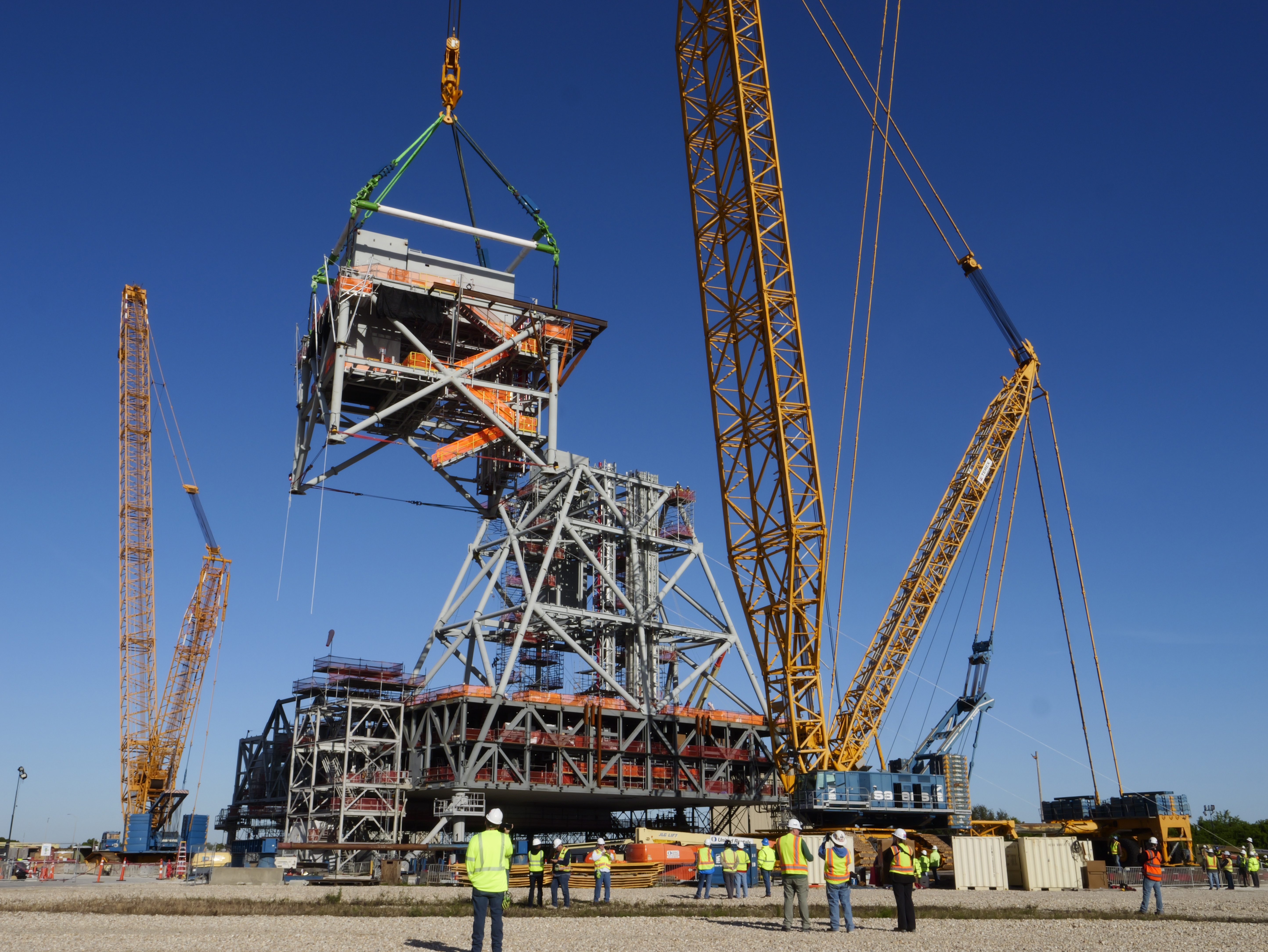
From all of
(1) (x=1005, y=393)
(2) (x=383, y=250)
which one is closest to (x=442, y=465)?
(2) (x=383, y=250)

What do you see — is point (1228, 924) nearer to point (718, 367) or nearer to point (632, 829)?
point (718, 367)

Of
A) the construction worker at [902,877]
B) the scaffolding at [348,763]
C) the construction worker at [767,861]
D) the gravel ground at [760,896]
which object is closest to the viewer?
the construction worker at [902,877]

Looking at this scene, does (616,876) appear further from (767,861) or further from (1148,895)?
(1148,895)

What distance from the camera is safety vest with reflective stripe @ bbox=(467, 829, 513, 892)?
15.2 m

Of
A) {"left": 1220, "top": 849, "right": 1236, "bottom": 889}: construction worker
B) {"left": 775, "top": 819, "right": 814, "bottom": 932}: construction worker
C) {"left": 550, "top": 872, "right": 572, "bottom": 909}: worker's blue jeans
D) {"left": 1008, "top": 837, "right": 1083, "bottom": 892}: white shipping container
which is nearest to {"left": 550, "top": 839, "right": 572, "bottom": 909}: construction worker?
{"left": 550, "top": 872, "right": 572, "bottom": 909}: worker's blue jeans

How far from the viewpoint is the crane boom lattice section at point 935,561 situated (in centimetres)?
6862

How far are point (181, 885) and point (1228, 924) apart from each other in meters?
38.0

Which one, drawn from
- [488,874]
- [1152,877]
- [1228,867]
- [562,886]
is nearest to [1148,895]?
[1152,877]

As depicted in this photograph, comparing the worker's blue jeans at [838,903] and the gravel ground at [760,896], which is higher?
the worker's blue jeans at [838,903]

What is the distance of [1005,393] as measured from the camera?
73.5 m

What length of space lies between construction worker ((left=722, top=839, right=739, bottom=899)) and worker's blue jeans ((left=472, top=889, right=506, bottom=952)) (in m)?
18.1

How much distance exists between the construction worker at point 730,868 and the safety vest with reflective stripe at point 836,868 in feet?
38.3

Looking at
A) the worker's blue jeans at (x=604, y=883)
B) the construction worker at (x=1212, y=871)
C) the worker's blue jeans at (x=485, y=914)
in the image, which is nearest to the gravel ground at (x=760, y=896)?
the worker's blue jeans at (x=604, y=883)

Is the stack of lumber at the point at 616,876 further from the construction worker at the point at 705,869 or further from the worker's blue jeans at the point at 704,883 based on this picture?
the construction worker at the point at 705,869
